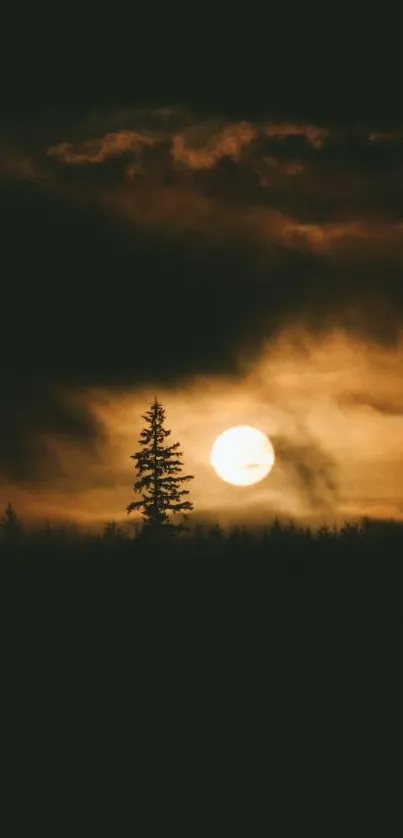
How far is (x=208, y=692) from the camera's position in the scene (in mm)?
31422

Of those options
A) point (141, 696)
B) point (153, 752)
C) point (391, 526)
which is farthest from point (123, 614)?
point (391, 526)

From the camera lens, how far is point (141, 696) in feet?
102

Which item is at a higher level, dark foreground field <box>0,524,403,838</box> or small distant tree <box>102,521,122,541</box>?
small distant tree <box>102,521,122,541</box>

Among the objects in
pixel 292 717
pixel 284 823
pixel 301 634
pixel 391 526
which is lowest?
pixel 284 823

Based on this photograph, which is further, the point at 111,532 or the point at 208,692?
the point at 111,532

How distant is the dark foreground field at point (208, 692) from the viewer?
2736cm

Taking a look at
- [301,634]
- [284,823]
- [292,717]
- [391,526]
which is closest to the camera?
[284,823]

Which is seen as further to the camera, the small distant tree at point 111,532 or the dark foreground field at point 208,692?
the small distant tree at point 111,532

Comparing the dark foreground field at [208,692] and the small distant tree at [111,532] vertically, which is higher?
the small distant tree at [111,532]

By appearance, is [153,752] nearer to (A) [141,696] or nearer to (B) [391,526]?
(A) [141,696]

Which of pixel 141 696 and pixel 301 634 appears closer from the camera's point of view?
pixel 141 696

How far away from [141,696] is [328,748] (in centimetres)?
435

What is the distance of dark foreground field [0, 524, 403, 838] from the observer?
2736cm

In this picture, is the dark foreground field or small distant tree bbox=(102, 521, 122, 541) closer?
the dark foreground field
